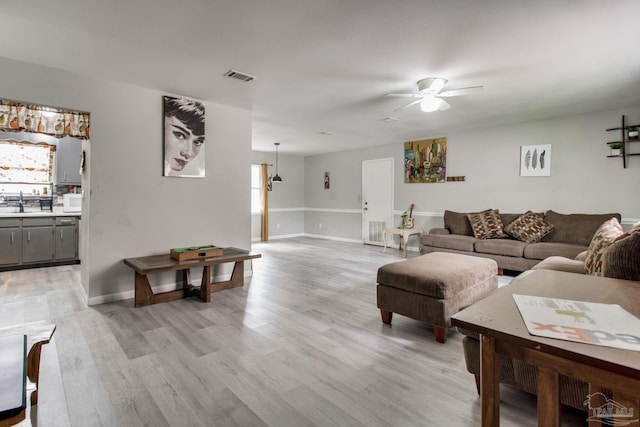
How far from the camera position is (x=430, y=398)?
5.83 ft

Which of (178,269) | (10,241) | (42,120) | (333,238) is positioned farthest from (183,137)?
(333,238)

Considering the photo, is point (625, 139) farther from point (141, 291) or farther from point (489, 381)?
point (141, 291)

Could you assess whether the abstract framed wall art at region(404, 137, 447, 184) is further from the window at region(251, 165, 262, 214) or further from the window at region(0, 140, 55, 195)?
the window at region(0, 140, 55, 195)

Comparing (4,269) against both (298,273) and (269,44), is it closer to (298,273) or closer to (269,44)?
(298,273)

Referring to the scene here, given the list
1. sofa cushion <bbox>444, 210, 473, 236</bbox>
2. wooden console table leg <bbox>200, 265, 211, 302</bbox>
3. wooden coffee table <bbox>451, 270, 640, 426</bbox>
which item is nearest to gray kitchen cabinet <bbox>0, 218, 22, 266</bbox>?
wooden console table leg <bbox>200, 265, 211, 302</bbox>

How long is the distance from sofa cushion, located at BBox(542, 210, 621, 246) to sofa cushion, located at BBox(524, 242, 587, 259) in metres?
0.19

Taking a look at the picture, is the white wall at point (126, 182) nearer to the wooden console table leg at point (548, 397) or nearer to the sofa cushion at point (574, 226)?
the wooden console table leg at point (548, 397)

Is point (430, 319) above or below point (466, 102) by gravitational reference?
below

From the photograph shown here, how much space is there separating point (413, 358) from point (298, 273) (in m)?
2.71

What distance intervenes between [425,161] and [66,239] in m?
6.62

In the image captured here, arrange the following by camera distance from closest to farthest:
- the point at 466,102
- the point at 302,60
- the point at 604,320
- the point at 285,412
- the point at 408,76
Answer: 1. the point at 604,320
2. the point at 285,412
3. the point at 302,60
4. the point at 408,76
5. the point at 466,102

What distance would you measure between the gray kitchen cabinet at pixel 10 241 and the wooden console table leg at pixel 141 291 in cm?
325

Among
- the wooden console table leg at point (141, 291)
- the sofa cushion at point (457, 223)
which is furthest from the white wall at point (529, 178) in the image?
the wooden console table leg at point (141, 291)

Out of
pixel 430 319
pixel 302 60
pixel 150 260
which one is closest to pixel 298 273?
pixel 150 260
